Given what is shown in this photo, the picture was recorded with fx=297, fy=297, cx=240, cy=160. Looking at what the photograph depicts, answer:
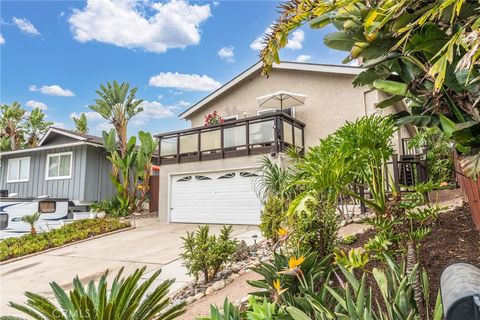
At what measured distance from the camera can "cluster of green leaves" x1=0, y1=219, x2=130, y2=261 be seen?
9.21 m

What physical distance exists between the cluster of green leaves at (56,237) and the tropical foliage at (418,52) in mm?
10365

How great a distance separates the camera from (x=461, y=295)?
118cm

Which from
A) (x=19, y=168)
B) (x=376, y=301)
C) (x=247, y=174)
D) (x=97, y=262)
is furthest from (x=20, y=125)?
(x=376, y=301)

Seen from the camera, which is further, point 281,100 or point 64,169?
point 64,169

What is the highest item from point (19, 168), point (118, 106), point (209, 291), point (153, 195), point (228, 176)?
point (118, 106)

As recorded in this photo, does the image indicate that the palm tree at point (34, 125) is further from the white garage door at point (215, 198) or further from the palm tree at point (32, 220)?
the white garage door at point (215, 198)

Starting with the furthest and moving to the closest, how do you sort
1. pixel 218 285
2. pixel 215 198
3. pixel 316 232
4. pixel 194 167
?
pixel 194 167
pixel 215 198
pixel 218 285
pixel 316 232

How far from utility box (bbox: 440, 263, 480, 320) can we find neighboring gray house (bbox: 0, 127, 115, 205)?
55.1ft

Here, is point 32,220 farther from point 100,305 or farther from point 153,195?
point 100,305

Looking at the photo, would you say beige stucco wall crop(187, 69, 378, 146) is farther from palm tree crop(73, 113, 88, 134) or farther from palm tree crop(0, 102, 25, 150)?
palm tree crop(0, 102, 25, 150)

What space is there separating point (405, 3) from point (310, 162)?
5.09 ft

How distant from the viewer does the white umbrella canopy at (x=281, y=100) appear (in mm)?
11938

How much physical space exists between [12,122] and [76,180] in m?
14.8

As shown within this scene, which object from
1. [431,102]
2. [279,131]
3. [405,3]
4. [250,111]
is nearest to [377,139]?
[431,102]
